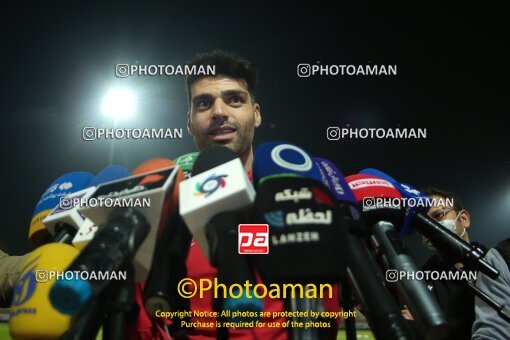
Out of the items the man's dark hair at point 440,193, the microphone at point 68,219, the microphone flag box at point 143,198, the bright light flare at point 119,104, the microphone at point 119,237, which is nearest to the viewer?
the microphone at point 119,237

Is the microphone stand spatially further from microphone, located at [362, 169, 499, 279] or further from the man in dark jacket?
the man in dark jacket

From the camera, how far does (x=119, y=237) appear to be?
0.43 metres

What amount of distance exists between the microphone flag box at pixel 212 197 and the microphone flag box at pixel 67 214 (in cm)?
27

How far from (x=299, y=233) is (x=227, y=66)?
2.66 feet

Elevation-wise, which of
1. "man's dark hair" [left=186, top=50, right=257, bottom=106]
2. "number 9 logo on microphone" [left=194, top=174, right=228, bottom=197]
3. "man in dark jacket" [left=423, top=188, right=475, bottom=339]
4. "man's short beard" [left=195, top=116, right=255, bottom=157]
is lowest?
"man in dark jacket" [left=423, top=188, right=475, bottom=339]

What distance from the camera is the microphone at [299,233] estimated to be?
391mm

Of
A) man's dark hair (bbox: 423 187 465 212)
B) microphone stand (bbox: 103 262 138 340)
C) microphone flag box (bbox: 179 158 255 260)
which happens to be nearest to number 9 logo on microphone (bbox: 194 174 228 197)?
microphone flag box (bbox: 179 158 255 260)

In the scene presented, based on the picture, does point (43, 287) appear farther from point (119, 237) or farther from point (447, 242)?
point (447, 242)

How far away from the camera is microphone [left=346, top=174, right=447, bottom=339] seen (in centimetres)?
55

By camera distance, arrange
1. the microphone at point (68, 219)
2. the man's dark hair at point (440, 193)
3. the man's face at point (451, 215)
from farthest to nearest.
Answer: the man's face at point (451, 215) → the man's dark hair at point (440, 193) → the microphone at point (68, 219)

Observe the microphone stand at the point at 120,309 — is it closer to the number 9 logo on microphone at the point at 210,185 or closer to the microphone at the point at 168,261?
the microphone at the point at 168,261

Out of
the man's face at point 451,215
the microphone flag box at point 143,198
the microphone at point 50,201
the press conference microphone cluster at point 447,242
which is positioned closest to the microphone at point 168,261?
the microphone flag box at point 143,198

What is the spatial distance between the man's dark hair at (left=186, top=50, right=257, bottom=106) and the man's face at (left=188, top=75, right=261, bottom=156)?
0.02 metres

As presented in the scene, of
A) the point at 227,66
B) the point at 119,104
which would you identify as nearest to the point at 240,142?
the point at 227,66
